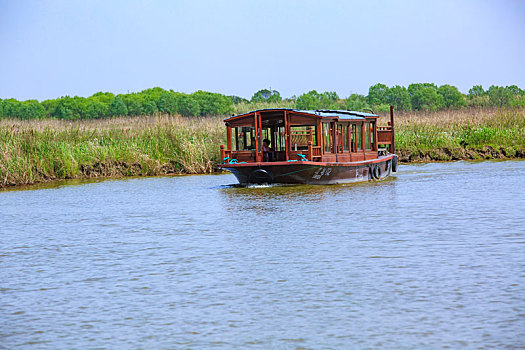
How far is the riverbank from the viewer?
27578 mm

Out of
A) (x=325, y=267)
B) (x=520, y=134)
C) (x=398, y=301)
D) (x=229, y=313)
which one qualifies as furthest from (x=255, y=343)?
(x=520, y=134)

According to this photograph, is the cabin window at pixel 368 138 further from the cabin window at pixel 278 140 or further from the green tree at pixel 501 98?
the green tree at pixel 501 98

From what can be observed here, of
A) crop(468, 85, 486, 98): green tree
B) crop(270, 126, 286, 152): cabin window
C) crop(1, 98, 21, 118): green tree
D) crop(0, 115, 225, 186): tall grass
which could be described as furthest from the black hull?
crop(1, 98, 21, 118): green tree

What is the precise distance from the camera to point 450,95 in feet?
249

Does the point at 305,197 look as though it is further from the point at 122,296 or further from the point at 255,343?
the point at 255,343

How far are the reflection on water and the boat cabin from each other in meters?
4.60

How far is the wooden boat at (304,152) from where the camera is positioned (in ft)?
74.1

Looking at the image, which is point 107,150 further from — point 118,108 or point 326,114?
point 118,108

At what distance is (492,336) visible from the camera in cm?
667

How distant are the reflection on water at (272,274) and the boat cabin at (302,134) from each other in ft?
15.1

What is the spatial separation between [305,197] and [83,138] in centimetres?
1377

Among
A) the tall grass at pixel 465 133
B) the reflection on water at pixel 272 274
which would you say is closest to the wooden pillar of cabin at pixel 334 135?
the reflection on water at pixel 272 274

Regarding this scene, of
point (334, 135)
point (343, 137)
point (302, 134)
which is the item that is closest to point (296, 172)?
point (302, 134)

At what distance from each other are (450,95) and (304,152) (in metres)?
56.4
